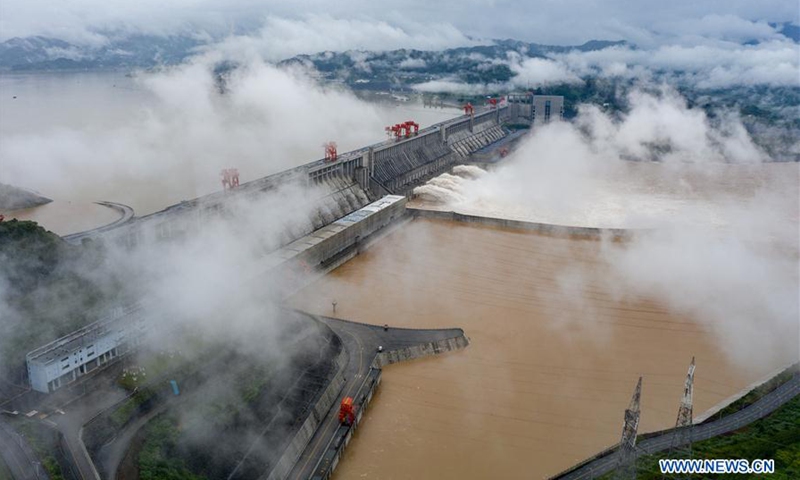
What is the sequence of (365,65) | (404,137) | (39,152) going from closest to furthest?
(39,152) < (404,137) < (365,65)

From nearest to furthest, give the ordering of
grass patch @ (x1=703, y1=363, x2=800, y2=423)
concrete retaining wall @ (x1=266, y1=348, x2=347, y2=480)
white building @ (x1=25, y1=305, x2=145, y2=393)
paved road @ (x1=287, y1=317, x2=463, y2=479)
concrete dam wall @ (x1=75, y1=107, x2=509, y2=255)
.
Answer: concrete retaining wall @ (x1=266, y1=348, x2=347, y2=480)
white building @ (x1=25, y1=305, x2=145, y2=393)
paved road @ (x1=287, y1=317, x2=463, y2=479)
grass patch @ (x1=703, y1=363, x2=800, y2=423)
concrete dam wall @ (x1=75, y1=107, x2=509, y2=255)

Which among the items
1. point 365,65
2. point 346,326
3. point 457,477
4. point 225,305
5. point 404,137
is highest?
point 365,65

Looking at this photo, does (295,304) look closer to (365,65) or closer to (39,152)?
(39,152)

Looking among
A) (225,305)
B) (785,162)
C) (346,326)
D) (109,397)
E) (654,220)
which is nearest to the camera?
(109,397)

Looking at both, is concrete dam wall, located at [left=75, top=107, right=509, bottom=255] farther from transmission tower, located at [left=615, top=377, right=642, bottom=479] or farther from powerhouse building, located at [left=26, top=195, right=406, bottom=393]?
transmission tower, located at [left=615, top=377, right=642, bottom=479]

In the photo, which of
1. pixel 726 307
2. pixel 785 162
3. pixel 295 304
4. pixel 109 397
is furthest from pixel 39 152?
pixel 785 162

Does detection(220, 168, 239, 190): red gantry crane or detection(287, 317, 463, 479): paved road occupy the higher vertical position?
detection(220, 168, 239, 190): red gantry crane

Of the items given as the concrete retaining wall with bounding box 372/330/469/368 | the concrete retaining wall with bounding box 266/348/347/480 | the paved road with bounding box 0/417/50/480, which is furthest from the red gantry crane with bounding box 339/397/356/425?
the paved road with bounding box 0/417/50/480
